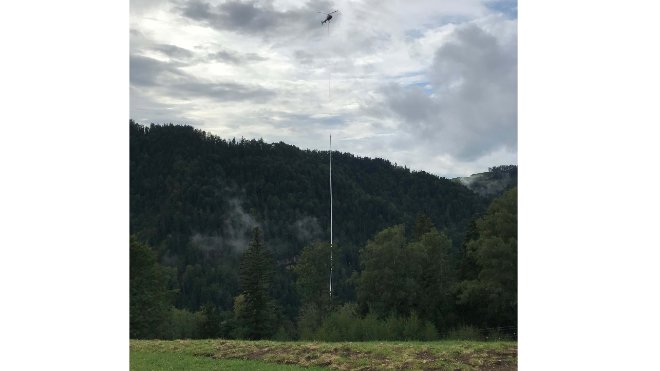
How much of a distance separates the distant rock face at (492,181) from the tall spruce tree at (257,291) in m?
3.36

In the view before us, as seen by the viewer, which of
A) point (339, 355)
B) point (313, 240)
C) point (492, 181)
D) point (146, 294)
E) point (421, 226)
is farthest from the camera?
point (146, 294)

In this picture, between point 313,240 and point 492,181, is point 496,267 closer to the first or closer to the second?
point 492,181

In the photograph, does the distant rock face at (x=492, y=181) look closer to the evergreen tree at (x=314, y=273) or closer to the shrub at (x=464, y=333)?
the shrub at (x=464, y=333)

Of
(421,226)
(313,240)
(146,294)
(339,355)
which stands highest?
(421,226)

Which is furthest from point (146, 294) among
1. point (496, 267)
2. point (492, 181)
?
point (492, 181)

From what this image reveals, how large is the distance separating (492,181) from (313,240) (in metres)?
2.98

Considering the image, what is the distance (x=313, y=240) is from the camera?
9477 mm
